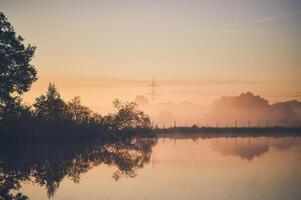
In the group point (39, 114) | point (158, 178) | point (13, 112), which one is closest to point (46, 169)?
point (158, 178)

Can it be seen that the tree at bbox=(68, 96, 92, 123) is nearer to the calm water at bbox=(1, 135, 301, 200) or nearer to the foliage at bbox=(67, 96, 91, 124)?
the foliage at bbox=(67, 96, 91, 124)

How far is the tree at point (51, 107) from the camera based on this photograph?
10106cm

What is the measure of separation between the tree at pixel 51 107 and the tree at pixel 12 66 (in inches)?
1039

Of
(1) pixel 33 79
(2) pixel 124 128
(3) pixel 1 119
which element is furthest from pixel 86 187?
(2) pixel 124 128

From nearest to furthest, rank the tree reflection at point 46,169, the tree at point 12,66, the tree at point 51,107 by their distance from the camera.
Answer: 1. the tree reflection at point 46,169
2. the tree at point 12,66
3. the tree at point 51,107

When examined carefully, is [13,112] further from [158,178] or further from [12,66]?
[158,178]

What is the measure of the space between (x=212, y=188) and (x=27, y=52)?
48.2 meters

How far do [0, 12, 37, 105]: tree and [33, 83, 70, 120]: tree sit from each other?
26.4 m

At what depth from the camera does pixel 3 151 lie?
7325cm

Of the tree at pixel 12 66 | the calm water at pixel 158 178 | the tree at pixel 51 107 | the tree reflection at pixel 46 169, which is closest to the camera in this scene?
the calm water at pixel 158 178

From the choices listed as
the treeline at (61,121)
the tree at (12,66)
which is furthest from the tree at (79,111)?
the tree at (12,66)

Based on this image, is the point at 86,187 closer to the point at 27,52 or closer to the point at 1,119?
the point at 27,52

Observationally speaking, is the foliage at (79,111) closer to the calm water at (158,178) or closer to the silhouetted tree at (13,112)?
the silhouetted tree at (13,112)

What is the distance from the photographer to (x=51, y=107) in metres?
104
